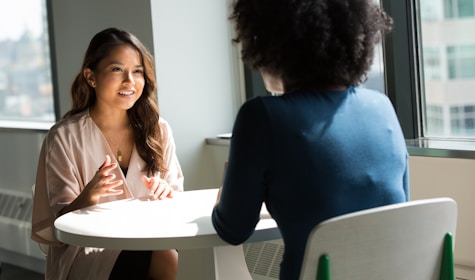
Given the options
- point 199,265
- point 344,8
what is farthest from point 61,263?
point 344,8

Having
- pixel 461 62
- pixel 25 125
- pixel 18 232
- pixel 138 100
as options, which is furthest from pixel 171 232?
pixel 25 125

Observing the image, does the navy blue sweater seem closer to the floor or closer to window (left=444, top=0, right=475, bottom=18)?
window (left=444, top=0, right=475, bottom=18)

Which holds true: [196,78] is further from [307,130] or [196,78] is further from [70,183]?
[307,130]

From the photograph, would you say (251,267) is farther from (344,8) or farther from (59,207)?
(344,8)

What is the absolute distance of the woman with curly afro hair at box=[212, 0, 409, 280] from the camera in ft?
5.50

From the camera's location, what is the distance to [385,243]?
1625mm

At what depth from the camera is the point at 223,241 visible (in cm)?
189

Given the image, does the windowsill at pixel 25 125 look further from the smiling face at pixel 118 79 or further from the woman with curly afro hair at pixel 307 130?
the woman with curly afro hair at pixel 307 130

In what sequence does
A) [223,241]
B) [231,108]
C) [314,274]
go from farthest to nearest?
[231,108]
[223,241]
[314,274]

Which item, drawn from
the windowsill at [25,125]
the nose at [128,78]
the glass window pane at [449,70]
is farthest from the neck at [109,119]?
the windowsill at [25,125]

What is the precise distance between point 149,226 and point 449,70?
157 cm

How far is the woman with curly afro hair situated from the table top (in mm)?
170

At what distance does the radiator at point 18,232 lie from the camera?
4812 mm

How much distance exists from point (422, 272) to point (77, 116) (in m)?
1.55
